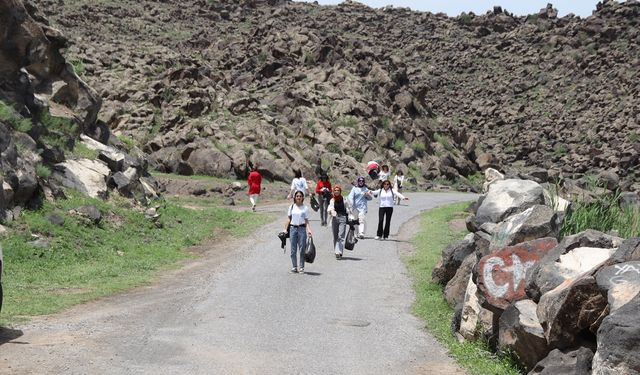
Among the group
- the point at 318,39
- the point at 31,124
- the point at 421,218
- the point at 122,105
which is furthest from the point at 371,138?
the point at 31,124

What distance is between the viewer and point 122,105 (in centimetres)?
4728

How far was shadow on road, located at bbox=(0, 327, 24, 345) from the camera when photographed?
9.33 meters

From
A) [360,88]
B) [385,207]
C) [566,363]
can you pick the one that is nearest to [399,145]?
[360,88]

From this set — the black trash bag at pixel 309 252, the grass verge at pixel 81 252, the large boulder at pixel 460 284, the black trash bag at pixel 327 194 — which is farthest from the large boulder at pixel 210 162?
the large boulder at pixel 460 284

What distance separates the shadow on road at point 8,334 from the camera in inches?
367

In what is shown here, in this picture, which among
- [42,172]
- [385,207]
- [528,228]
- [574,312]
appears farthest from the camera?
[385,207]

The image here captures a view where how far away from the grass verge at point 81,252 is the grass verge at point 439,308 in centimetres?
574

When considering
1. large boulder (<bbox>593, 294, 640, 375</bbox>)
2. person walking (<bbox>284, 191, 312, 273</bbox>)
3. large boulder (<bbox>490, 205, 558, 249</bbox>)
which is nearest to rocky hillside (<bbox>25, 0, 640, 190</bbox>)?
person walking (<bbox>284, 191, 312, 273</bbox>)

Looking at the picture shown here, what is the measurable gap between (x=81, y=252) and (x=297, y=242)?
5366mm

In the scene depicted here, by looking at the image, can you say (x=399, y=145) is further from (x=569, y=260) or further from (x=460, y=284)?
(x=569, y=260)

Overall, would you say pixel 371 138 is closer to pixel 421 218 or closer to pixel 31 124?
pixel 421 218

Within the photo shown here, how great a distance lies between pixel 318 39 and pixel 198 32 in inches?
1260

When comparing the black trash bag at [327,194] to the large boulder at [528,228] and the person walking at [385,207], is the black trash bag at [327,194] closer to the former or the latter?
the person walking at [385,207]

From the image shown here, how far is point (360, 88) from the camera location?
54.2 meters
